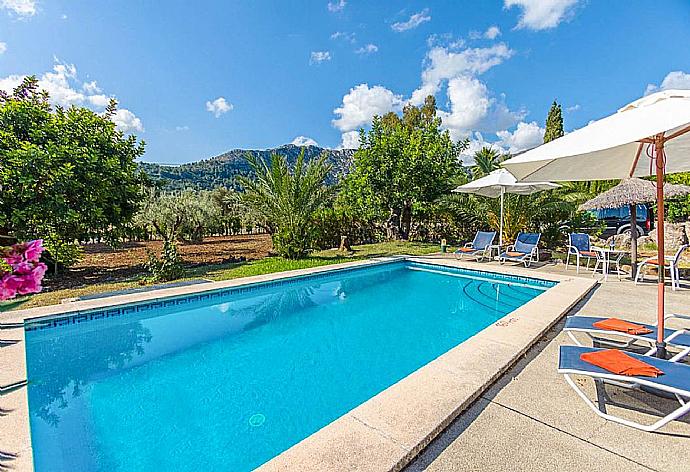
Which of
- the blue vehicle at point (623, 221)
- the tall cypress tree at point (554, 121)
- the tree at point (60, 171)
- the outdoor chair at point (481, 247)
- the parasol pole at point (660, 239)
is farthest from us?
the tall cypress tree at point (554, 121)

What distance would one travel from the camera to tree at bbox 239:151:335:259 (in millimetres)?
12680

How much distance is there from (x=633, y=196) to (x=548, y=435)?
8.72 m

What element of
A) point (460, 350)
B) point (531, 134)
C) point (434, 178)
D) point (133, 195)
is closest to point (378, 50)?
point (434, 178)

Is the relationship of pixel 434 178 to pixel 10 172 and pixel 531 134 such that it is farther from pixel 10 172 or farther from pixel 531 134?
pixel 531 134

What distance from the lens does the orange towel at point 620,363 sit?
2.63 metres

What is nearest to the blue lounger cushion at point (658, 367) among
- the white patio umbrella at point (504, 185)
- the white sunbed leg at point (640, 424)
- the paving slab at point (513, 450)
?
the white sunbed leg at point (640, 424)

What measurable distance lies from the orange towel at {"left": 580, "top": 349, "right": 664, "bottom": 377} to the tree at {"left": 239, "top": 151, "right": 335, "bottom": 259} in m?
10.4

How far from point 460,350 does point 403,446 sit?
77.8 inches

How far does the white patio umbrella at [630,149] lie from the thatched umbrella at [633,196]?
201 inches

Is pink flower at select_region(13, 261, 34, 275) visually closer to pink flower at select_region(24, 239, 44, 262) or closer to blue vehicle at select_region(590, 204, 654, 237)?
pink flower at select_region(24, 239, 44, 262)

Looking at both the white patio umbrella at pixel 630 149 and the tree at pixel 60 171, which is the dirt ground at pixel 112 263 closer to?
the tree at pixel 60 171

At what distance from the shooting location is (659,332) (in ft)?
10.9

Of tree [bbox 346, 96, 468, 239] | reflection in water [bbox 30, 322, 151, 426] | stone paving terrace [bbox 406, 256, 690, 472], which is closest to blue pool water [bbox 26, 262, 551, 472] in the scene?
reflection in water [bbox 30, 322, 151, 426]

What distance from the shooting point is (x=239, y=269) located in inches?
428
